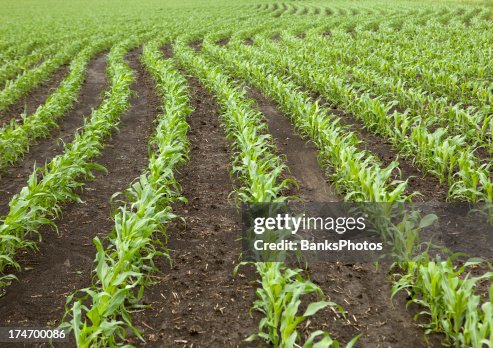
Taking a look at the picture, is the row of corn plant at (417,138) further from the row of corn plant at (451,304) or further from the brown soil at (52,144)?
the brown soil at (52,144)

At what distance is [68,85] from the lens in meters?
9.84

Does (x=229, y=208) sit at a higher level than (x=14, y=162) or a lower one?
lower

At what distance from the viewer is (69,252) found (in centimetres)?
452

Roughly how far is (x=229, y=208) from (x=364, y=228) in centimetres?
161

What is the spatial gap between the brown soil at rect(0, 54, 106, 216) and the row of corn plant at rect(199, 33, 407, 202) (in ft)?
12.4

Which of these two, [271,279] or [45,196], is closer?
[271,279]

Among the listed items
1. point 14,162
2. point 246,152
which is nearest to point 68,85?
point 14,162

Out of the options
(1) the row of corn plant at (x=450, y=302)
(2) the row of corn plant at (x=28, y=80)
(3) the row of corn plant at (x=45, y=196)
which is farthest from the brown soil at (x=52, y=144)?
(1) the row of corn plant at (x=450, y=302)

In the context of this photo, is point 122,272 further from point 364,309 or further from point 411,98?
point 411,98

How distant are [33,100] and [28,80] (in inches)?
37.0

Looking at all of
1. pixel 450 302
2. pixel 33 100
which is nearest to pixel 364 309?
pixel 450 302

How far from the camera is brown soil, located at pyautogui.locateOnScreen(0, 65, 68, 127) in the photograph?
30.5ft

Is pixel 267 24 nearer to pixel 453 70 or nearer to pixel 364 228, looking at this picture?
pixel 453 70

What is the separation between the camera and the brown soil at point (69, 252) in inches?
146
